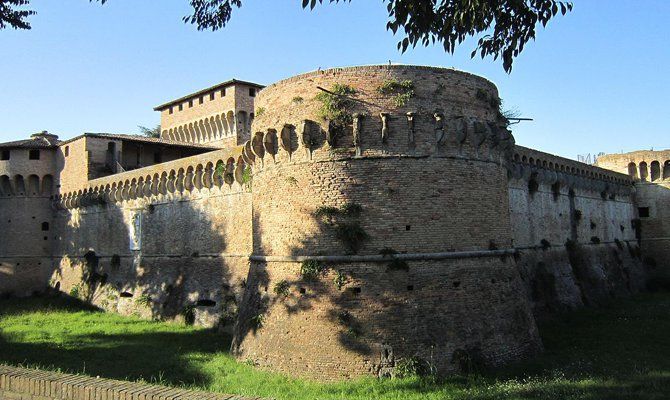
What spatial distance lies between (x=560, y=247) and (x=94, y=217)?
890 inches

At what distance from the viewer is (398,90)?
41.0 ft

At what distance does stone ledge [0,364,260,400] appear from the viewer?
5703 millimetres

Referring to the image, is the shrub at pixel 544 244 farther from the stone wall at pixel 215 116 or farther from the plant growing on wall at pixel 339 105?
the stone wall at pixel 215 116

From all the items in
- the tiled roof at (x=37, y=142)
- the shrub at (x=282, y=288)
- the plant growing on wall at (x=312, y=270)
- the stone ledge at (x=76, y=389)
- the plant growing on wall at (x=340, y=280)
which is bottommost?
the stone ledge at (x=76, y=389)

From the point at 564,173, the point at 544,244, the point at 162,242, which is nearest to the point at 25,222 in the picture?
the point at 162,242

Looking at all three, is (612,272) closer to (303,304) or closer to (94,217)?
(303,304)

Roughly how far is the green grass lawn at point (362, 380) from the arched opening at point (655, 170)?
43.3 feet

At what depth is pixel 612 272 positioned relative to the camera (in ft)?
88.2

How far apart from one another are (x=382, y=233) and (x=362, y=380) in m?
3.25

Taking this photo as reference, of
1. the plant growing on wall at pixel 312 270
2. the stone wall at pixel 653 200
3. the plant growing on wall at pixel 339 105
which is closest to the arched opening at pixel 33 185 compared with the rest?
the plant growing on wall at pixel 312 270

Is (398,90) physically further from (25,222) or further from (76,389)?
(25,222)

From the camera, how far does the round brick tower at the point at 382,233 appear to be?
1176 centimetres

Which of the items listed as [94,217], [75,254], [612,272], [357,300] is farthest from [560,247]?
[75,254]

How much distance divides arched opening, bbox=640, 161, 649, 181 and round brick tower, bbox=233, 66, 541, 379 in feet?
79.9
